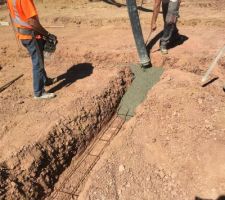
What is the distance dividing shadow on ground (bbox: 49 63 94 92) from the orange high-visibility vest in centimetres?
137

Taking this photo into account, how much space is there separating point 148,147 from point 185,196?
0.99 meters

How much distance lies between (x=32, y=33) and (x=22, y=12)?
382 mm

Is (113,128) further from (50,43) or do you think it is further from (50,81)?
(50,43)

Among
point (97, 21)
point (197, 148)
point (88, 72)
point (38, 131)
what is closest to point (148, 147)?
point (197, 148)

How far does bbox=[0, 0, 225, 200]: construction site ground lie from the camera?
4.35m

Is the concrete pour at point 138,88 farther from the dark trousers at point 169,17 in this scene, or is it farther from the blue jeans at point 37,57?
the blue jeans at point 37,57

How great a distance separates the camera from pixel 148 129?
5223mm

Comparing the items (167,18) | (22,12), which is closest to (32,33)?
(22,12)

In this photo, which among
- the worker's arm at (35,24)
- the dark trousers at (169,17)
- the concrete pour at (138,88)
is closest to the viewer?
the worker's arm at (35,24)

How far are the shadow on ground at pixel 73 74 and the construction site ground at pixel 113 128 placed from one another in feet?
0.07

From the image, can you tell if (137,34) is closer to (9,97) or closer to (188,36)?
(188,36)

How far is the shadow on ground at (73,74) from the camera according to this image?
632cm

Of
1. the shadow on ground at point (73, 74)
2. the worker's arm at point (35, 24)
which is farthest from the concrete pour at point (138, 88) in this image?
the worker's arm at point (35, 24)

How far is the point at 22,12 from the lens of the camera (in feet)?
16.1
